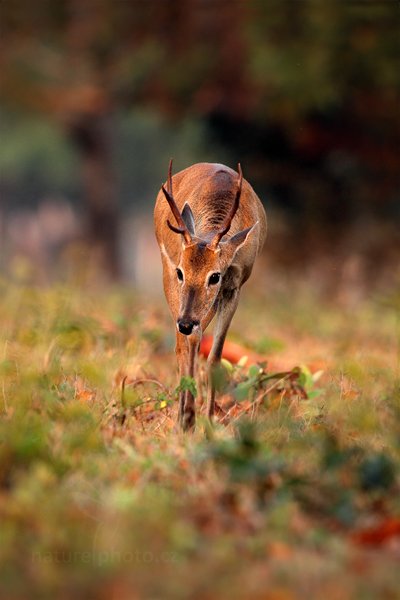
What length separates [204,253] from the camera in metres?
7.15

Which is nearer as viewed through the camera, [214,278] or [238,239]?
[214,278]

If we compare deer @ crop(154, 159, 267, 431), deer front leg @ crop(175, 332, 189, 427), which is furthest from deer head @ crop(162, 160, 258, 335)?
deer front leg @ crop(175, 332, 189, 427)

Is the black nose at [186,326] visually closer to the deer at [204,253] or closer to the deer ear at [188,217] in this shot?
the deer at [204,253]

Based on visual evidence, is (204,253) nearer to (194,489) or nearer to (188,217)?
(188,217)

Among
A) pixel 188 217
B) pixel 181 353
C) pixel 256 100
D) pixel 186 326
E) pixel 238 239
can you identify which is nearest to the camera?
pixel 186 326

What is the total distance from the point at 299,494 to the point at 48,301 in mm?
6787

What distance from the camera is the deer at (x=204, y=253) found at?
7066mm

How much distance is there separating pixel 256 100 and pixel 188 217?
12.7 m

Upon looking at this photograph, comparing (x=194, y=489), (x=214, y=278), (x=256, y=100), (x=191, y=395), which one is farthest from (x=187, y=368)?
(x=256, y=100)

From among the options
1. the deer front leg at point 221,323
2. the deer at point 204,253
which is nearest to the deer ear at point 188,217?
the deer at point 204,253

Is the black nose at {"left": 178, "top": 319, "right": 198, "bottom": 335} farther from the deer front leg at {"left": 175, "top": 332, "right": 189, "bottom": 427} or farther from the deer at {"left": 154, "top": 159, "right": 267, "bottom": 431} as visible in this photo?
the deer front leg at {"left": 175, "top": 332, "right": 189, "bottom": 427}

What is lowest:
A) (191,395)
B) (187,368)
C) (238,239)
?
(191,395)

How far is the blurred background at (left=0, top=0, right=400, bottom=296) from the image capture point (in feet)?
60.2

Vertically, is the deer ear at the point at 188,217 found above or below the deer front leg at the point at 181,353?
above
